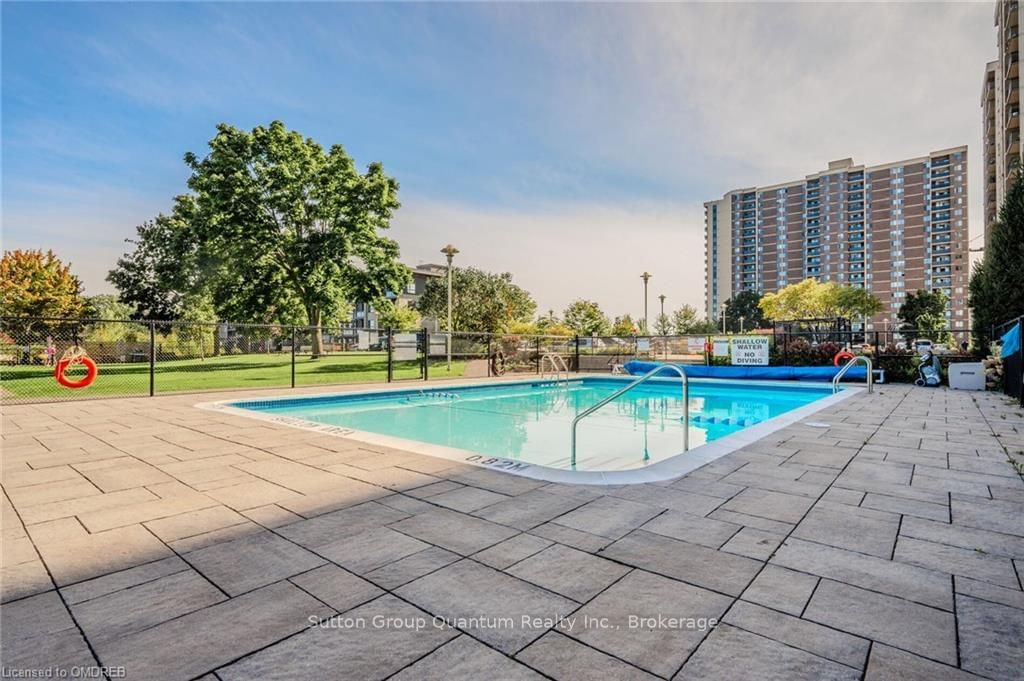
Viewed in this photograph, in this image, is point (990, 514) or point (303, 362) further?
point (303, 362)

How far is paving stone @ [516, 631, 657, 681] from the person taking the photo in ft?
4.65

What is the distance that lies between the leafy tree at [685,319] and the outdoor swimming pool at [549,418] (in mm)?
45356

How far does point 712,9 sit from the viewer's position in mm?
8773

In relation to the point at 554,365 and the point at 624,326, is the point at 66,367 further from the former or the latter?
the point at 624,326

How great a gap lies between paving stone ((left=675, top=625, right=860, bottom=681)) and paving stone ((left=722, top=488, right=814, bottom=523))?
143 centimetres

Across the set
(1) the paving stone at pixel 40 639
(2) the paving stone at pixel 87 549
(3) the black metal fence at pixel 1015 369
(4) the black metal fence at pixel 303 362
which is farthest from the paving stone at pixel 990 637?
(4) the black metal fence at pixel 303 362

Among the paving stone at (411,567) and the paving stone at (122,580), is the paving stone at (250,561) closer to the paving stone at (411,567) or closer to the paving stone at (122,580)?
the paving stone at (122,580)

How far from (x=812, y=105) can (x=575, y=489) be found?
11.5 meters

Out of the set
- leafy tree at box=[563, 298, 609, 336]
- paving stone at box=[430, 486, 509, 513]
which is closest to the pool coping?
paving stone at box=[430, 486, 509, 513]

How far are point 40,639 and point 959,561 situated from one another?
374cm

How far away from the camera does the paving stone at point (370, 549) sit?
7.29 ft

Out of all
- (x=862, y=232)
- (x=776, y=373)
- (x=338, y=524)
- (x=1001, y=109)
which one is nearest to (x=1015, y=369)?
(x=776, y=373)

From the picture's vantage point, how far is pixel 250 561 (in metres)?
2.24

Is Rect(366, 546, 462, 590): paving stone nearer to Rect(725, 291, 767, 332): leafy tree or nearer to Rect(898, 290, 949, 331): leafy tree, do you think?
Rect(898, 290, 949, 331): leafy tree
